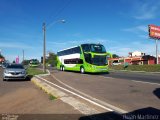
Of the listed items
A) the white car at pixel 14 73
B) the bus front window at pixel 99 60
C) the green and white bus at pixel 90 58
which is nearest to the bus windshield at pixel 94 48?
the green and white bus at pixel 90 58

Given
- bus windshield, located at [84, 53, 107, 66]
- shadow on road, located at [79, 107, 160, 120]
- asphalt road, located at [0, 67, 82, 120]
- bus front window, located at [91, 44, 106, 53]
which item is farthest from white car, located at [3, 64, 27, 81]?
shadow on road, located at [79, 107, 160, 120]

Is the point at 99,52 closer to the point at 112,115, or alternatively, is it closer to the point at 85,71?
the point at 85,71

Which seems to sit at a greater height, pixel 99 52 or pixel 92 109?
pixel 99 52

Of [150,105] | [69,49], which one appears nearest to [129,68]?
[69,49]

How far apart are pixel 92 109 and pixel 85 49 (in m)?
25.4

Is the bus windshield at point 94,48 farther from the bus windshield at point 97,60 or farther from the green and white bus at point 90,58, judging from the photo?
the bus windshield at point 97,60

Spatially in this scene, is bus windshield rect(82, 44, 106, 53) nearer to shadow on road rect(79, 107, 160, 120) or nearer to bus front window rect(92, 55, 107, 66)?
bus front window rect(92, 55, 107, 66)

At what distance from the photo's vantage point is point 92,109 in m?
9.01

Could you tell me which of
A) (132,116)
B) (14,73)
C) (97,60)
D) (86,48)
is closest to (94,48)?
(86,48)

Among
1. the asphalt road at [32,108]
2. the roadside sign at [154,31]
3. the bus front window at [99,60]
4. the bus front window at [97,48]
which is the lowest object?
the asphalt road at [32,108]

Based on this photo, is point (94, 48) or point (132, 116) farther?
point (94, 48)

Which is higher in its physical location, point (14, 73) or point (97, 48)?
point (97, 48)

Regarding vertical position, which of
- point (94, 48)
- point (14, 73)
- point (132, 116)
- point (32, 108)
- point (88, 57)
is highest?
point (94, 48)

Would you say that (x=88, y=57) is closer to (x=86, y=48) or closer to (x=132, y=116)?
(x=86, y=48)
